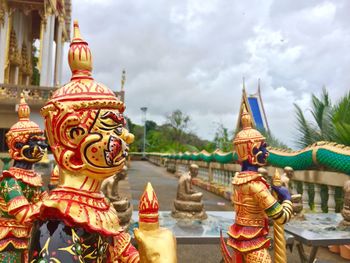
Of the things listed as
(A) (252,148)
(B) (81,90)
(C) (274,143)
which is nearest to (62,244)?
(B) (81,90)

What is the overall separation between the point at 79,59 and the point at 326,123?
244 inches

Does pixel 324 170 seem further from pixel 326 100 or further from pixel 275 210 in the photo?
pixel 275 210

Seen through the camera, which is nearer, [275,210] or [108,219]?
[108,219]

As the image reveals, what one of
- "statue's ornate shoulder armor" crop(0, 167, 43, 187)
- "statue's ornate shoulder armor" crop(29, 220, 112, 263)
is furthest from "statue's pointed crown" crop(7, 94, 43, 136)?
"statue's ornate shoulder armor" crop(29, 220, 112, 263)

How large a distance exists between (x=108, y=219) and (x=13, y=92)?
13005mm

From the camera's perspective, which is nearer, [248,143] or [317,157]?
[248,143]

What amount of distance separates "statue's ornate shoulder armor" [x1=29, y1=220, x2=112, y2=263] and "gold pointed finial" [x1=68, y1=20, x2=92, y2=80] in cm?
68

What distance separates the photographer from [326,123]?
667cm

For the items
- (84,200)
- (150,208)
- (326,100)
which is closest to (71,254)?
(84,200)

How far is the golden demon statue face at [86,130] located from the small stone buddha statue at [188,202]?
12.3 ft

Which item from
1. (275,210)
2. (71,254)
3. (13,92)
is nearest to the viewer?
(71,254)

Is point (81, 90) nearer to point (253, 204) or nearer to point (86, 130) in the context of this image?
point (86, 130)

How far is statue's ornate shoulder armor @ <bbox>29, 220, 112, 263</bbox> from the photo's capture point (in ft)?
4.44

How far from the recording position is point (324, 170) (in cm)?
562
